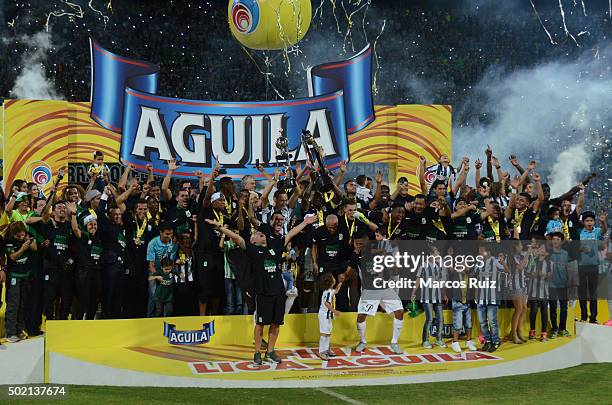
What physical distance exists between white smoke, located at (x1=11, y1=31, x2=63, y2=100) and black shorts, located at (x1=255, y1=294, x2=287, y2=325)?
17.9 m

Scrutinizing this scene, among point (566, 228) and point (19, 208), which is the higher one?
point (19, 208)

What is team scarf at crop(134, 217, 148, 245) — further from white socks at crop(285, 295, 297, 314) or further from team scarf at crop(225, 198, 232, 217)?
white socks at crop(285, 295, 297, 314)

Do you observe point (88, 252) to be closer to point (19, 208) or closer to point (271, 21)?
point (19, 208)

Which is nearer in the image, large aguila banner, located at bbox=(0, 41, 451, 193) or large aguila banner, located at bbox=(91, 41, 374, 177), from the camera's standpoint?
large aguila banner, located at bbox=(91, 41, 374, 177)

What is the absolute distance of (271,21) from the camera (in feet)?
44.2

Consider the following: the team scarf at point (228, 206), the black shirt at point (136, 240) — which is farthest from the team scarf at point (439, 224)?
the black shirt at point (136, 240)

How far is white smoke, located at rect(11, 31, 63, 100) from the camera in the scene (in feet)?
85.0

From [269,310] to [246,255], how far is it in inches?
27.0

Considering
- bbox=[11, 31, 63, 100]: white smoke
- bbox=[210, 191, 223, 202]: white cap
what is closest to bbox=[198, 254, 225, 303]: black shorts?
bbox=[210, 191, 223, 202]: white cap

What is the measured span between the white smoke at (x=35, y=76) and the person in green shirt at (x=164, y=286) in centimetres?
1670

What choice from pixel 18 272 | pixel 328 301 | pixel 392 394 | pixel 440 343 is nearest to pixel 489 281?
pixel 440 343

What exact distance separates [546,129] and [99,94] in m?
16.9

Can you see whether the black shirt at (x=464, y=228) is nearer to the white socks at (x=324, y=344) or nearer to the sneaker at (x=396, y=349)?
the sneaker at (x=396, y=349)

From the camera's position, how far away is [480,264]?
10.7 metres
